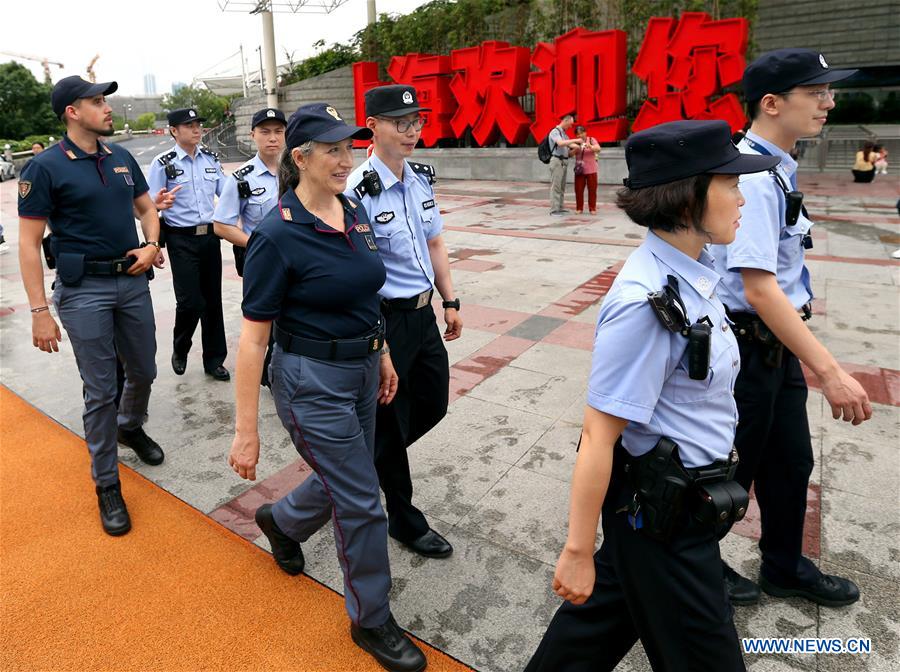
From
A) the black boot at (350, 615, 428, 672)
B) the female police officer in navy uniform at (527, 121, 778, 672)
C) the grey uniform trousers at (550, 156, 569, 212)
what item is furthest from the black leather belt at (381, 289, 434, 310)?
the grey uniform trousers at (550, 156, 569, 212)

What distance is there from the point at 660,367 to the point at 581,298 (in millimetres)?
5800

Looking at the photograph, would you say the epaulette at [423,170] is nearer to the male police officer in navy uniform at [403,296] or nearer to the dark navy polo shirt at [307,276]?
the male police officer in navy uniform at [403,296]

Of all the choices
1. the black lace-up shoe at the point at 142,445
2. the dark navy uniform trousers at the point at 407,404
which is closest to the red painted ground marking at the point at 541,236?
the dark navy uniform trousers at the point at 407,404

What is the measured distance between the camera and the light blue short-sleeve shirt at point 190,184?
17.4ft

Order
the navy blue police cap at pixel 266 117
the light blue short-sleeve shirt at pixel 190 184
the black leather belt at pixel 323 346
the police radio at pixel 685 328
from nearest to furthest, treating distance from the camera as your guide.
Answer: the police radio at pixel 685 328 < the black leather belt at pixel 323 346 < the navy blue police cap at pixel 266 117 < the light blue short-sleeve shirt at pixel 190 184

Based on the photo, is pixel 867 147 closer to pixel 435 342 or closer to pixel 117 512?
pixel 435 342

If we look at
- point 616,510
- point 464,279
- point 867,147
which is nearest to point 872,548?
point 616,510

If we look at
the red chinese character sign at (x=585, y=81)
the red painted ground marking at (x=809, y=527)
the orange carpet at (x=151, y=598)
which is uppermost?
the red chinese character sign at (x=585, y=81)

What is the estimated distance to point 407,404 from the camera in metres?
3.09

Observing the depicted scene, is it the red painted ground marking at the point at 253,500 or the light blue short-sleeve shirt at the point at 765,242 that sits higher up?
the light blue short-sleeve shirt at the point at 765,242

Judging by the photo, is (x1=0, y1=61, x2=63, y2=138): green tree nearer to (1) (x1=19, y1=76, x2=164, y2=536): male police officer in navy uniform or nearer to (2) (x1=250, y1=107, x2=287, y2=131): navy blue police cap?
(2) (x1=250, y1=107, x2=287, y2=131): navy blue police cap

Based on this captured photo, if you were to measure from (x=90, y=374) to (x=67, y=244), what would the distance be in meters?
0.69

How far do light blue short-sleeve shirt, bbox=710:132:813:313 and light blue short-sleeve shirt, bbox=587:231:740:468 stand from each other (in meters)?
0.60

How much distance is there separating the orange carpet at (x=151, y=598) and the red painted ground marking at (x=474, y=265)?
570 cm
